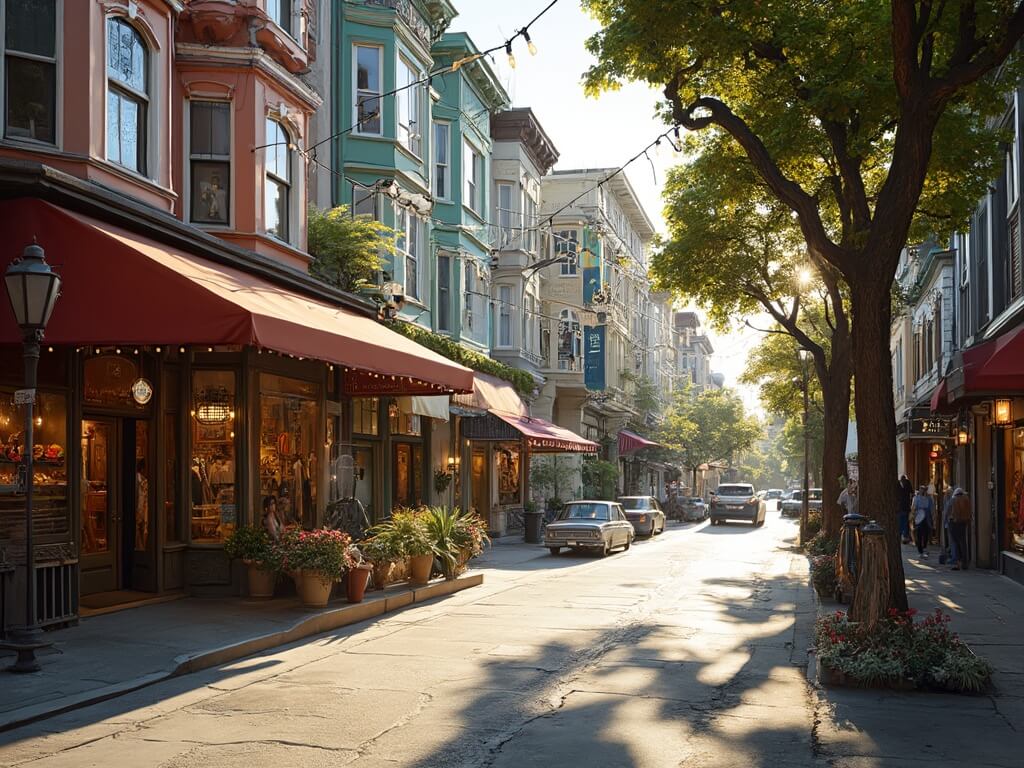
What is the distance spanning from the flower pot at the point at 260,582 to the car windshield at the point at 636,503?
25249 mm

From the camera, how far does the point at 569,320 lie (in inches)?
1809

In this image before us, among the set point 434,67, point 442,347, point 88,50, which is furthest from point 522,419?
point 88,50

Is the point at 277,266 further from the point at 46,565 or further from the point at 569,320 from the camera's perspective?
the point at 569,320

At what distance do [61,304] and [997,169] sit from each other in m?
15.6

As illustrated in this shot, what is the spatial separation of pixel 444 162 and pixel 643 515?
1428 cm

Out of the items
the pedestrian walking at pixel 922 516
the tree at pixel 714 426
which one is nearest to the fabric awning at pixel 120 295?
the pedestrian walking at pixel 922 516

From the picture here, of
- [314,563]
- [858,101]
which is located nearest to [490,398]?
[314,563]

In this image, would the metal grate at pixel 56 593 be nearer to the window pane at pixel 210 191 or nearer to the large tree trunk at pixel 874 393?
the window pane at pixel 210 191

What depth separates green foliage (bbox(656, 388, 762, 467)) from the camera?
7481 cm

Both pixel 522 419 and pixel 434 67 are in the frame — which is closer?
pixel 434 67

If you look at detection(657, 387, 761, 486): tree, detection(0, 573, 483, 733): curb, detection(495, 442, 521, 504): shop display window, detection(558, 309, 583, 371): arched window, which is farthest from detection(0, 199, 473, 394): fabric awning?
detection(657, 387, 761, 486): tree

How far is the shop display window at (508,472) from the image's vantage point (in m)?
37.0

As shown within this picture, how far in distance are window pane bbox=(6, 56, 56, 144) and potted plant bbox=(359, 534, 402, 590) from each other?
721 cm

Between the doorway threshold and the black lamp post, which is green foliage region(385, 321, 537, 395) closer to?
the doorway threshold
